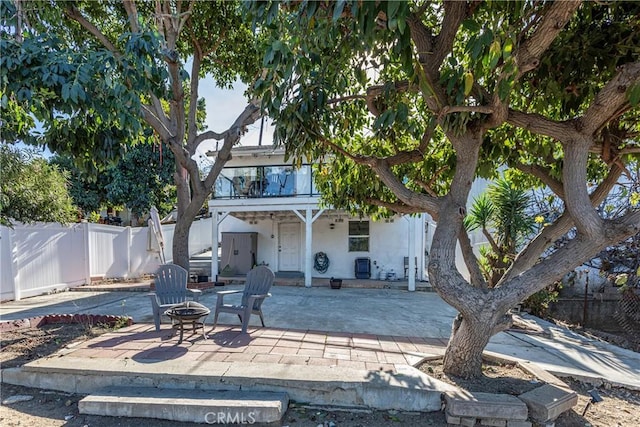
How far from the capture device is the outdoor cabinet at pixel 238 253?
1282cm

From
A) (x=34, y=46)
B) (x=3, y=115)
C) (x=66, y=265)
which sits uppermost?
(x=34, y=46)

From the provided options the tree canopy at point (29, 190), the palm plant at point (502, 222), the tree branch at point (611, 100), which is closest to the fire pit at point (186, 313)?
the tree branch at point (611, 100)

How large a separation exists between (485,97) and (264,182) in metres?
9.11

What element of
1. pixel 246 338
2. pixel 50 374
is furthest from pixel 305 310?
pixel 50 374

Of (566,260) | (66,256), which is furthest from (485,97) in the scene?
(66,256)

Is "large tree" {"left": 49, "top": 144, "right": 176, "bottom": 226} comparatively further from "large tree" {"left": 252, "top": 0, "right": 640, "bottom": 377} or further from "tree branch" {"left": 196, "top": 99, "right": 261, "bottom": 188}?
"large tree" {"left": 252, "top": 0, "right": 640, "bottom": 377}

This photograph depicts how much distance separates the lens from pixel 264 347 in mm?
4363

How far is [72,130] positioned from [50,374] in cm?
280

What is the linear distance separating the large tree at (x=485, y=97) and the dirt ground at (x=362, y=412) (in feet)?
1.40

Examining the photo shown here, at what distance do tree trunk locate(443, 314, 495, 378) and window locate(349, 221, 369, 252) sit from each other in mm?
9057

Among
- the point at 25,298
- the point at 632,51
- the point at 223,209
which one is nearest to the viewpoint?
the point at 632,51

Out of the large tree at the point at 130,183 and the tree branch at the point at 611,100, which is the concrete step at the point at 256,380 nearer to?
the tree branch at the point at 611,100

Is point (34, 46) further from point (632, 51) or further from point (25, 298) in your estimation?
point (25, 298)

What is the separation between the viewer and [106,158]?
4.35 metres
